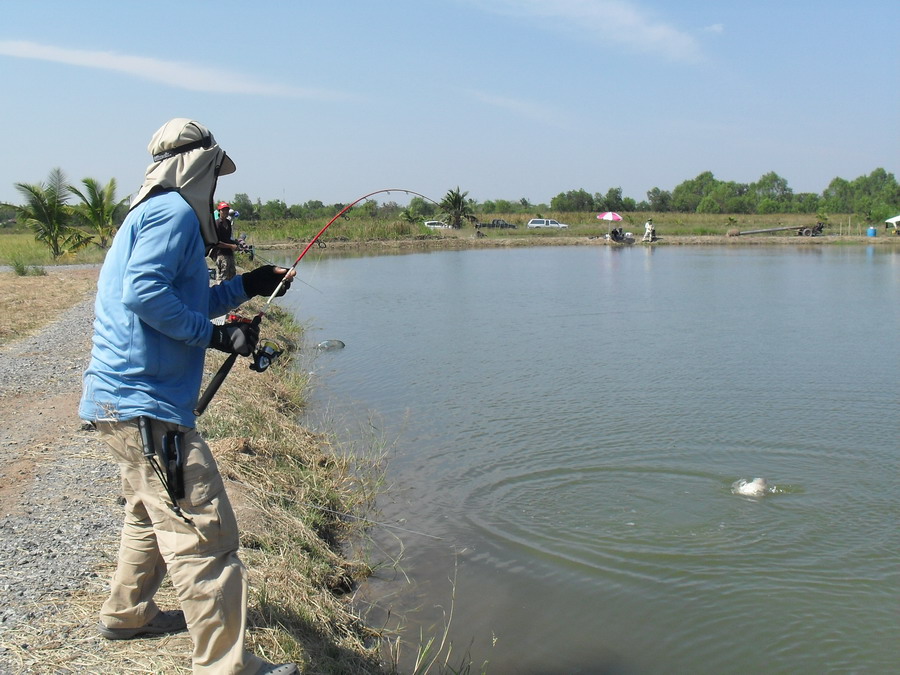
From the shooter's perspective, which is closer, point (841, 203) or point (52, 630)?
point (52, 630)

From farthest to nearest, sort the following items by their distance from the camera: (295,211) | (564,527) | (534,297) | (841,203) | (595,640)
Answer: (841,203) → (295,211) → (534,297) → (564,527) → (595,640)

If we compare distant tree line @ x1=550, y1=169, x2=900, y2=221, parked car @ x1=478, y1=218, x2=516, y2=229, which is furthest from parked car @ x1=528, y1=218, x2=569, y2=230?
distant tree line @ x1=550, y1=169, x2=900, y2=221

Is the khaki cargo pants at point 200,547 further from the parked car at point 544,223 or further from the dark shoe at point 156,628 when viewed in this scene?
the parked car at point 544,223

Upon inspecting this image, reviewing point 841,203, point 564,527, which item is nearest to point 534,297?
point 564,527

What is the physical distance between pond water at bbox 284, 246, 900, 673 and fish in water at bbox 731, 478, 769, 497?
0.23 feet

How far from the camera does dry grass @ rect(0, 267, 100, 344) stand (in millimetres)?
11867

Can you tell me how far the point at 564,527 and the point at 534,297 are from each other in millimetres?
14698

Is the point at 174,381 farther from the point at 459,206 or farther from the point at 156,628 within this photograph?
the point at 459,206

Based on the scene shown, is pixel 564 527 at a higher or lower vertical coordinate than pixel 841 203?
lower

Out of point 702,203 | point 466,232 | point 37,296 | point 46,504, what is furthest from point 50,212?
point 702,203

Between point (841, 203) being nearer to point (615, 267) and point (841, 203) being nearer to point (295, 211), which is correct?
point (295, 211)

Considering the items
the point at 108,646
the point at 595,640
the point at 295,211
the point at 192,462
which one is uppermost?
the point at 295,211

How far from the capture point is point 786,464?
290 inches

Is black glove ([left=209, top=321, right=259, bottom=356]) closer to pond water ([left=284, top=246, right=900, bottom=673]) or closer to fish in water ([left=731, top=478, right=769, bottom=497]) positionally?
pond water ([left=284, top=246, right=900, bottom=673])
